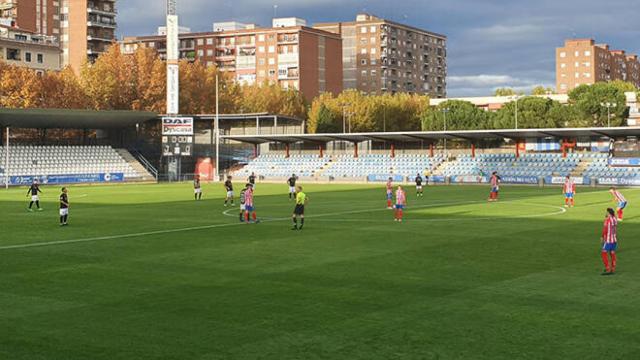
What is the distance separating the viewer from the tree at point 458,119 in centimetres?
13550

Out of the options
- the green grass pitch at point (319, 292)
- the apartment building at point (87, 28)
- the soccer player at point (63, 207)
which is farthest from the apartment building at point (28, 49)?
the green grass pitch at point (319, 292)

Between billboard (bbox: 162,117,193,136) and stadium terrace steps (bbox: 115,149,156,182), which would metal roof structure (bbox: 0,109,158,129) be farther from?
billboard (bbox: 162,117,193,136)

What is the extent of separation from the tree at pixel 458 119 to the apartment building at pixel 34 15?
3127 inches

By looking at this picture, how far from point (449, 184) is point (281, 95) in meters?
62.0

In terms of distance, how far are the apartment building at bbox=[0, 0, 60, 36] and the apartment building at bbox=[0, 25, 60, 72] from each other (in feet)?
32.4

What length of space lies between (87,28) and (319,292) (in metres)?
139

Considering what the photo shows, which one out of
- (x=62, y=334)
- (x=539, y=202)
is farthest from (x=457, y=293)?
(x=539, y=202)

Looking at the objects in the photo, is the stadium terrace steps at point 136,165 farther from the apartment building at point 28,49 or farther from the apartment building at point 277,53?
the apartment building at point 277,53

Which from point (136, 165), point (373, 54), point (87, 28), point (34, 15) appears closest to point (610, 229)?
point (136, 165)

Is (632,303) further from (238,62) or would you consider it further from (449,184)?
(238,62)

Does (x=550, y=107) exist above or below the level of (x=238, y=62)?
below

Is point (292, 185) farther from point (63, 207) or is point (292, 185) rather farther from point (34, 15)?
point (34, 15)

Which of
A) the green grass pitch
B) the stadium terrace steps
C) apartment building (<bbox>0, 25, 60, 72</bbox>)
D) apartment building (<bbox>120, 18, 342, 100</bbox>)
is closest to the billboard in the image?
the stadium terrace steps

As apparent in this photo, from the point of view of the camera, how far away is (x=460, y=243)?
2569 cm
